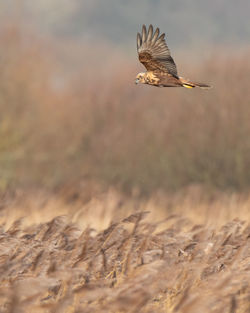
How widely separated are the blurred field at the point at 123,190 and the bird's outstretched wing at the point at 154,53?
1.15 m

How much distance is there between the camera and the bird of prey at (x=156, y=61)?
16.4 feet

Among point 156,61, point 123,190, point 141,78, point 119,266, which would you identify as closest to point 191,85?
point 141,78

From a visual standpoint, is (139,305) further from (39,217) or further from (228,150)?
(228,150)

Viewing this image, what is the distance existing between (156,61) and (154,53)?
9 cm

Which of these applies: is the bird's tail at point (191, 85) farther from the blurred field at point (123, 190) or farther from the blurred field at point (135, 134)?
the blurred field at point (135, 134)

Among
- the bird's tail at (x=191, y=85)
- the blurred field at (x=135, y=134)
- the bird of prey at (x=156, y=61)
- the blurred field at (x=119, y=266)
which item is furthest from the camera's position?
the blurred field at (x=135, y=134)

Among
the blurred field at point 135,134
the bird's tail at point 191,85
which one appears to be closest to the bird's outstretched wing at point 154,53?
the bird's tail at point 191,85

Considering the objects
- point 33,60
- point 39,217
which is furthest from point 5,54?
point 39,217

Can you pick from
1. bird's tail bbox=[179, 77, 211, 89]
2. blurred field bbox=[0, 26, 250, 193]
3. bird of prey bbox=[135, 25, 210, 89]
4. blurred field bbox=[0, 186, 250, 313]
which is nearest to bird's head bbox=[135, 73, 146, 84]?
bird of prey bbox=[135, 25, 210, 89]

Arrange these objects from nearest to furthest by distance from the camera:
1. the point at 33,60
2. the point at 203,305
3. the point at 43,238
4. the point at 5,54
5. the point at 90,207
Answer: the point at 203,305 → the point at 43,238 → the point at 90,207 → the point at 5,54 → the point at 33,60

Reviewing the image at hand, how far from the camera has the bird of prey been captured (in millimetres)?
4996

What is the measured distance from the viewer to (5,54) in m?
25.9

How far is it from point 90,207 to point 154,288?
2.72m

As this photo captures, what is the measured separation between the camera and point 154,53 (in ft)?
17.7
